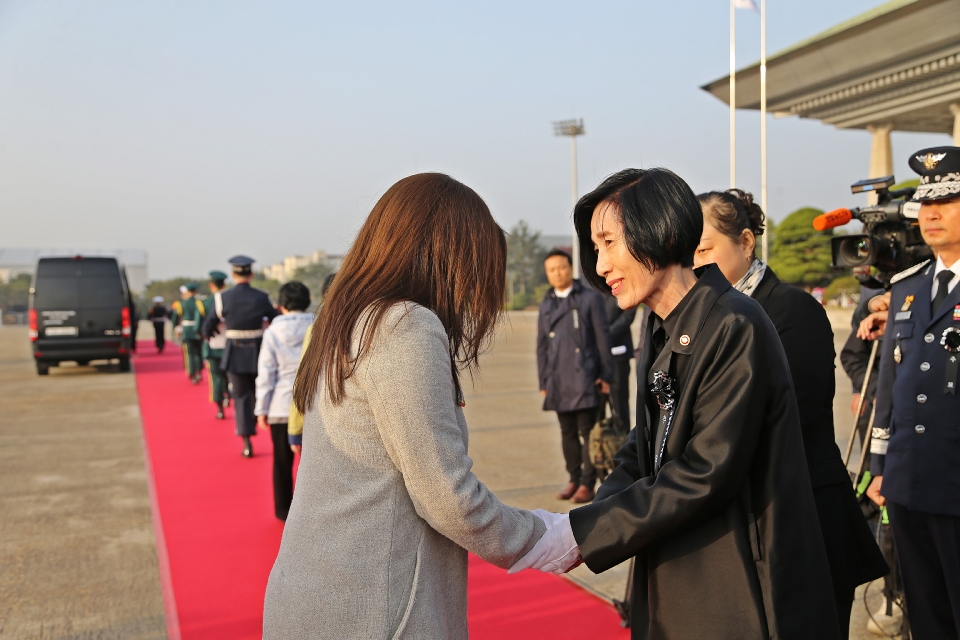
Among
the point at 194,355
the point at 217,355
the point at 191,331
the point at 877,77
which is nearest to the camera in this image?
the point at 217,355

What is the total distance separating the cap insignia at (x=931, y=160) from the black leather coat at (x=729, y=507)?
1.60 metres

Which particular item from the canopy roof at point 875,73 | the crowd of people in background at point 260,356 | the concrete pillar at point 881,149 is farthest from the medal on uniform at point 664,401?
the concrete pillar at point 881,149

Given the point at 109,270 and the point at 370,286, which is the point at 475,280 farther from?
the point at 109,270

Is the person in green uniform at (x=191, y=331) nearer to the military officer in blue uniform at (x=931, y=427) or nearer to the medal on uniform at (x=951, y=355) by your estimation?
the military officer in blue uniform at (x=931, y=427)

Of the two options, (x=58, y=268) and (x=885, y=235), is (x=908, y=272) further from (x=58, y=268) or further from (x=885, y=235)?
(x=58, y=268)

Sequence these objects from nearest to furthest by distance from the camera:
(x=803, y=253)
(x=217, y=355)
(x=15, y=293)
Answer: (x=217, y=355) < (x=803, y=253) < (x=15, y=293)

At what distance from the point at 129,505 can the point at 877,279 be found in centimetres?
568

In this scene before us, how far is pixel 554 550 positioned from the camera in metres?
1.87

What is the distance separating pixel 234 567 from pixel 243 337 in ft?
10.7

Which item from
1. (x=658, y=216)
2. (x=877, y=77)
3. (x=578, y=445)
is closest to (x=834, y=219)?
(x=658, y=216)

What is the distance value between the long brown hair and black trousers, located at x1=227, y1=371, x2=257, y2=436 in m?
6.36

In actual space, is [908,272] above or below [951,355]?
above

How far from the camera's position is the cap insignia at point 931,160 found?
9.48 feet

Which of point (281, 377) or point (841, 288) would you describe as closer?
point (281, 377)
